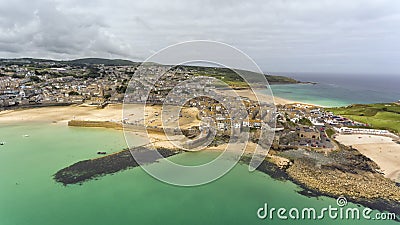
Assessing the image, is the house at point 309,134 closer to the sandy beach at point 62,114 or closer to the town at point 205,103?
the town at point 205,103

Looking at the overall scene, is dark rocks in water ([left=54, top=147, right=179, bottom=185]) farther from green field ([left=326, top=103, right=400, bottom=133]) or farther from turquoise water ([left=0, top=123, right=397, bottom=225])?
green field ([left=326, top=103, right=400, bottom=133])

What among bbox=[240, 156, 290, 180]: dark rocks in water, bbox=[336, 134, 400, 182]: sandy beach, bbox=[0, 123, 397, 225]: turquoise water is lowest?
bbox=[0, 123, 397, 225]: turquoise water

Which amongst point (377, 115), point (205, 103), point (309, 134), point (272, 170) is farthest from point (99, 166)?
point (377, 115)

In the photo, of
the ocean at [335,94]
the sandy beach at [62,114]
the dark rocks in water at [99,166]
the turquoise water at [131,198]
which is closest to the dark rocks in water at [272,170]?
the turquoise water at [131,198]

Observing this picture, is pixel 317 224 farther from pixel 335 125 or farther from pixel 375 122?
pixel 375 122

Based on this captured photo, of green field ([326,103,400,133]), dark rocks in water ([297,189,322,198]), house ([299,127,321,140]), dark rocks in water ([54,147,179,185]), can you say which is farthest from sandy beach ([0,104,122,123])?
green field ([326,103,400,133])

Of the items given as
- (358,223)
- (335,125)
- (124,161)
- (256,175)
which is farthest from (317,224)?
(335,125)

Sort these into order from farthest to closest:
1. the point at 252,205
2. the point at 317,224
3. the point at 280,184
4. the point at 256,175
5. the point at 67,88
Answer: the point at 67,88 < the point at 256,175 < the point at 280,184 < the point at 252,205 < the point at 317,224
